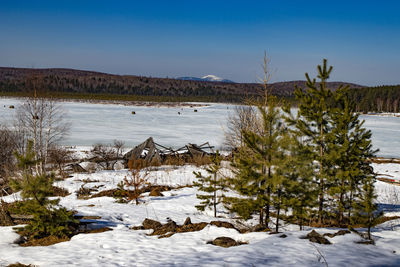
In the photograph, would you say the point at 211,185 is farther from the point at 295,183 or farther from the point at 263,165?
the point at 295,183

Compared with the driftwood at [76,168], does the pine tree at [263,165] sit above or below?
above

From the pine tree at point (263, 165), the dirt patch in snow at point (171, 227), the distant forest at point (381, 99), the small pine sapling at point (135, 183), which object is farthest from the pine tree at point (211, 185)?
the distant forest at point (381, 99)

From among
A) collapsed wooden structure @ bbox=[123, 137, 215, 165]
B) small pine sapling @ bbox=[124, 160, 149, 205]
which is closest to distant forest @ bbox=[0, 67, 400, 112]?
collapsed wooden structure @ bbox=[123, 137, 215, 165]

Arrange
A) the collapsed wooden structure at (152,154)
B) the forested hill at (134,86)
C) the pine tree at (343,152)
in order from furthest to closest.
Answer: the forested hill at (134,86) → the collapsed wooden structure at (152,154) → the pine tree at (343,152)

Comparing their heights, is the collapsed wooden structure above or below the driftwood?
above

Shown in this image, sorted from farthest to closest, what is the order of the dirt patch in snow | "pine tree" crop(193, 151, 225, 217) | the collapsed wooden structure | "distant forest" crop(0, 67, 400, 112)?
"distant forest" crop(0, 67, 400, 112)
the collapsed wooden structure
"pine tree" crop(193, 151, 225, 217)
the dirt patch in snow

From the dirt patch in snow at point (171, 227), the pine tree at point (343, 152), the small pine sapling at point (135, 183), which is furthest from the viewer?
the small pine sapling at point (135, 183)

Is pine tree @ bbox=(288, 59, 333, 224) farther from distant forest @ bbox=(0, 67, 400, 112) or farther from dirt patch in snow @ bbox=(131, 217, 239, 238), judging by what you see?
distant forest @ bbox=(0, 67, 400, 112)

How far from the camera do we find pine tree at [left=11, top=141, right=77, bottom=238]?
20.0 feet

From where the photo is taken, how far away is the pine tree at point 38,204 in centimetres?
610

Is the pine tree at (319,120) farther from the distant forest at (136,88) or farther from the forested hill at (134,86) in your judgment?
the forested hill at (134,86)

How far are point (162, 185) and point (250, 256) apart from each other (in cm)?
988

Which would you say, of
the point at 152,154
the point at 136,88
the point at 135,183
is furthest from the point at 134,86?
the point at 135,183

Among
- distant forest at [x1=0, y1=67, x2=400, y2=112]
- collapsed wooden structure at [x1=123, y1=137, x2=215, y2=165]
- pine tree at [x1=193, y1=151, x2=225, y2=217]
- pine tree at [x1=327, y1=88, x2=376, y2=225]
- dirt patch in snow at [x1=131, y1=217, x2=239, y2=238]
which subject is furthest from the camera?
distant forest at [x1=0, y1=67, x2=400, y2=112]
